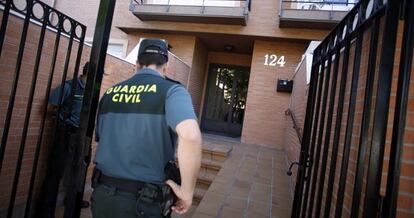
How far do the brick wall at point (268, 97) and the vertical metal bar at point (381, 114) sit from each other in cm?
778

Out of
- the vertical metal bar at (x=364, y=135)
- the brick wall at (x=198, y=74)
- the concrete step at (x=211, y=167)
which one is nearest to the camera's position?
the vertical metal bar at (x=364, y=135)

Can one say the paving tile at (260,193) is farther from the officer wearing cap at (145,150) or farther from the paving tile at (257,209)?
the officer wearing cap at (145,150)

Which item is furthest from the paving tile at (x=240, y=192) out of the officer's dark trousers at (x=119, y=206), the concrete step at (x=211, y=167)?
the officer's dark trousers at (x=119, y=206)

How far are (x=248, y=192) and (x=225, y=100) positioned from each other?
7.02 m

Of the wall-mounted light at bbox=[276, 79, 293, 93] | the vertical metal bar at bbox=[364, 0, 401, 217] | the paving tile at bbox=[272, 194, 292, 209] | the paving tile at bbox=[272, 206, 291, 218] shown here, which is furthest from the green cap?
the wall-mounted light at bbox=[276, 79, 293, 93]

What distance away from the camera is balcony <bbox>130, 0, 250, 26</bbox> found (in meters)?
8.59

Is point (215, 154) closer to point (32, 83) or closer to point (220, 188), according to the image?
point (220, 188)

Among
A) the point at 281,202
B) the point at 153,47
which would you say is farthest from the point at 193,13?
the point at 153,47

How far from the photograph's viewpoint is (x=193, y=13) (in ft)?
28.8

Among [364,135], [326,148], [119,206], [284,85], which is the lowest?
[119,206]

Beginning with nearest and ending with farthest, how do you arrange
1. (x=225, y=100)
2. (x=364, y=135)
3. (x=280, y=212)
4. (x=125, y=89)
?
(x=364, y=135)
(x=125, y=89)
(x=280, y=212)
(x=225, y=100)

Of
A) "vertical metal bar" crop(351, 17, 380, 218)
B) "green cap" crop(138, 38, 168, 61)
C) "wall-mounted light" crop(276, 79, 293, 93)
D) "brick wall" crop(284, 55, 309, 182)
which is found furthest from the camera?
"wall-mounted light" crop(276, 79, 293, 93)

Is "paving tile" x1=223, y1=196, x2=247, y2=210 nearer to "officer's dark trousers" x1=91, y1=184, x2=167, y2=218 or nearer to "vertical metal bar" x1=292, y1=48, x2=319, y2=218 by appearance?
"vertical metal bar" x1=292, y1=48, x2=319, y2=218

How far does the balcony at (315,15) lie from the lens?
7.94 m
